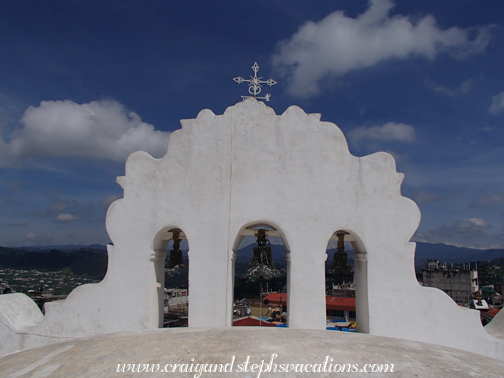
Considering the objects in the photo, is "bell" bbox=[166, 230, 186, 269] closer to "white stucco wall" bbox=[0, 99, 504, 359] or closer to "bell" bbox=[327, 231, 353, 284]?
"white stucco wall" bbox=[0, 99, 504, 359]

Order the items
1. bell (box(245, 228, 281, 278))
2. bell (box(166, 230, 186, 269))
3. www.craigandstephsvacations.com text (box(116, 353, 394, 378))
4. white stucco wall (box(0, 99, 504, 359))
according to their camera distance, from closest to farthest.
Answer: www.craigandstephsvacations.com text (box(116, 353, 394, 378)) → white stucco wall (box(0, 99, 504, 359)) → bell (box(245, 228, 281, 278)) → bell (box(166, 230, 186, 269))

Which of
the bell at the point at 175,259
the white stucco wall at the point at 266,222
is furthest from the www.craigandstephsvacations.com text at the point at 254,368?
the bell at the point at 175,259

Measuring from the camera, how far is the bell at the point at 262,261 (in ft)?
26.2

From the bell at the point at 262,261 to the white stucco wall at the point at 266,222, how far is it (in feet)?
2.17

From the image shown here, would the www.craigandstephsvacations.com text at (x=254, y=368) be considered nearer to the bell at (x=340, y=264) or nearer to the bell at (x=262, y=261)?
A: the bell at (x=262, y=261)

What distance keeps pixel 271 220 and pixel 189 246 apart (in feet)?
5.37

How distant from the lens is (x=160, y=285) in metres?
8.01

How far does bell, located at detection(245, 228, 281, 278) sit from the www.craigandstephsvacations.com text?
11.2 feet

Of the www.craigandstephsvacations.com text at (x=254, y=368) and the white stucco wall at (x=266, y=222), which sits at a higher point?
the white stucco wall at (x=266, y=222)

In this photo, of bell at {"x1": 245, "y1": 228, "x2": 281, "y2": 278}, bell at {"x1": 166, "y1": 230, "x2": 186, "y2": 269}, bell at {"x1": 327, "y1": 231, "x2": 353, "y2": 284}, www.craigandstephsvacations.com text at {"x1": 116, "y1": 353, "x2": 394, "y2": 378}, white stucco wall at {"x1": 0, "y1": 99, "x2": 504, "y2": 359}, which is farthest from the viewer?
bell at {"x1": 166, "y1": 230, "x2": 186, "y2": 269}

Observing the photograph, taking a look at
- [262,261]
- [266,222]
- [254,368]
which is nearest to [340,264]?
[262,261]

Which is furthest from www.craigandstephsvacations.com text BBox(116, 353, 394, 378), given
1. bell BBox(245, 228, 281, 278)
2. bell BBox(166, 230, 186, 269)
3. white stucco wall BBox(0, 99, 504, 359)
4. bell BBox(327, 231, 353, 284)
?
bell BBox(166, 230, 186, 269)

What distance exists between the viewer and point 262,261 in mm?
8172

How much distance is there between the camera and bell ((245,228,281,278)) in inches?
314
